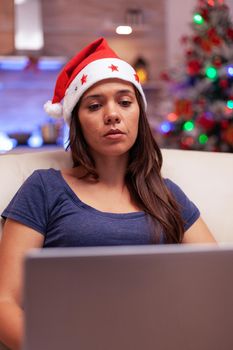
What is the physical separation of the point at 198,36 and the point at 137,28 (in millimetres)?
1279

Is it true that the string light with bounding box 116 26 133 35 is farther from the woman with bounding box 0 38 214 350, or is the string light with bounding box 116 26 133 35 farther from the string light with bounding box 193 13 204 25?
the woman with bounding box 0 38 214 350

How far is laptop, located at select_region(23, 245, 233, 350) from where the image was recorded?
54 cm

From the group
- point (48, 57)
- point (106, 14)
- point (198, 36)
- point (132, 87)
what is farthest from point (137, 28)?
point (132, 87)

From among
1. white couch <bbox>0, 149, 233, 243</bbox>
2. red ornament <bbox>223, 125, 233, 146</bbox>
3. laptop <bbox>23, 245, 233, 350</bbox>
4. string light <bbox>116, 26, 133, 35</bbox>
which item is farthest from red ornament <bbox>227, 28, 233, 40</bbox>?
laptop <bbox>23, 245, 233, 350</bbox>

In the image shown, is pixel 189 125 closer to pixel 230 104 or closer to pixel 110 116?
pixel 230 104

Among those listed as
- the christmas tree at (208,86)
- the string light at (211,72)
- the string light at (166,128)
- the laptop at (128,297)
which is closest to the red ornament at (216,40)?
the christmas tree at (208,86)

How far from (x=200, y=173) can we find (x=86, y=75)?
501 millimetres

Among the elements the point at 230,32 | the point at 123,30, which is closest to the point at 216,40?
the point at 230,32

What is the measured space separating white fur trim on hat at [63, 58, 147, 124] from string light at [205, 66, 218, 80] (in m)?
2.37

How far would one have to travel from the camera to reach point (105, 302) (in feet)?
1.83

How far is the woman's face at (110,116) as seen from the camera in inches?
54.6

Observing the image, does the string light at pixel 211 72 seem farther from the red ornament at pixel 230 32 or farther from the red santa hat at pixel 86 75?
the red santa hat at pixel 86 75

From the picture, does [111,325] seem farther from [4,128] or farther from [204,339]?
[4,128]

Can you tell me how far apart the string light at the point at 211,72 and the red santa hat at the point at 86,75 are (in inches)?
90.1
